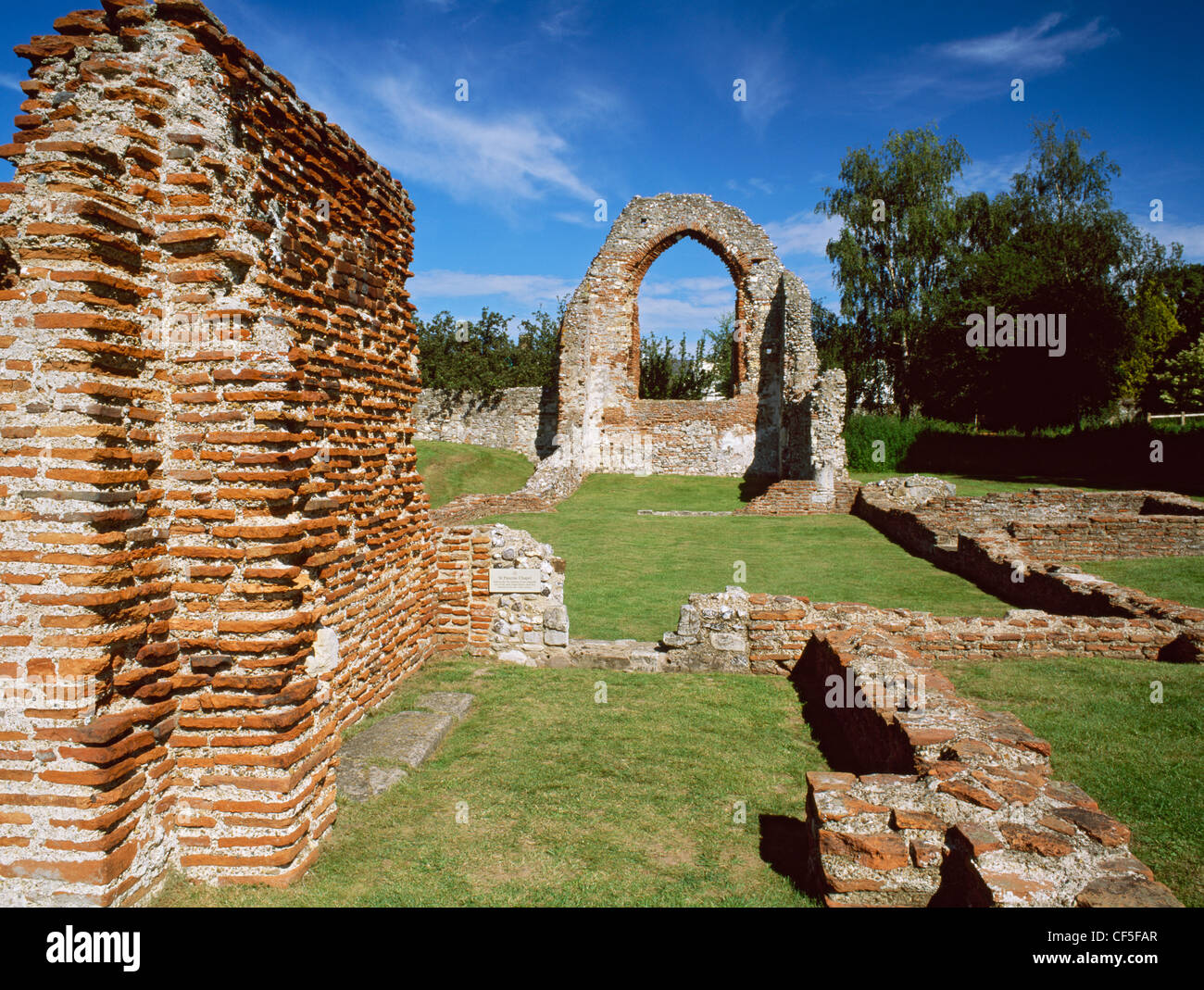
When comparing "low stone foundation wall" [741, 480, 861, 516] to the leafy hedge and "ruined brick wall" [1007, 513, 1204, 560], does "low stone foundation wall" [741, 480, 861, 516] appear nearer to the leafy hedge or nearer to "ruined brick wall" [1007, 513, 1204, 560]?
"ruined brick wall" [1007, 513, 1204, 560]

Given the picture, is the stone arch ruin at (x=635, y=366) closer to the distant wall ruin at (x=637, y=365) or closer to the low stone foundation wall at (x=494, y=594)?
the distant wall ruin at (x=637, y=365)

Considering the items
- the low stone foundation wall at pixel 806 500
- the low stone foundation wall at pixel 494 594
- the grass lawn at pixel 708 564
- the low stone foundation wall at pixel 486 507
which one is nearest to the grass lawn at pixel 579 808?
the low stone foundation wall at pixel 494 594

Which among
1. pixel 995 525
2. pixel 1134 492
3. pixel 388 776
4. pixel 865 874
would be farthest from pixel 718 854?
pixel 1134 492

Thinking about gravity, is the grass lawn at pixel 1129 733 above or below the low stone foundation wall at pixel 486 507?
below

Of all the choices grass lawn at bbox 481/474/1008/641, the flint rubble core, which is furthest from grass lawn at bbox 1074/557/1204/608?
the flint rubble core

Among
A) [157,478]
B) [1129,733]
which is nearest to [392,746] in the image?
[157,478]

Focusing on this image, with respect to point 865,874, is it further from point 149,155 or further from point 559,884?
point 149,155

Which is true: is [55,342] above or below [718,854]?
above

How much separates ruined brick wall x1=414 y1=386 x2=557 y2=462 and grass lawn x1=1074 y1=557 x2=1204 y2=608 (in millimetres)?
19003

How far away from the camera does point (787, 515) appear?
56.4 ft

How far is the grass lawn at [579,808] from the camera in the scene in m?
3.32

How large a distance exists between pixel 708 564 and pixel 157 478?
365 inches

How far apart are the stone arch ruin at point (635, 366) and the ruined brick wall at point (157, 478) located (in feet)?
66.2

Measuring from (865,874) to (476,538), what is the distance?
4706 mm
